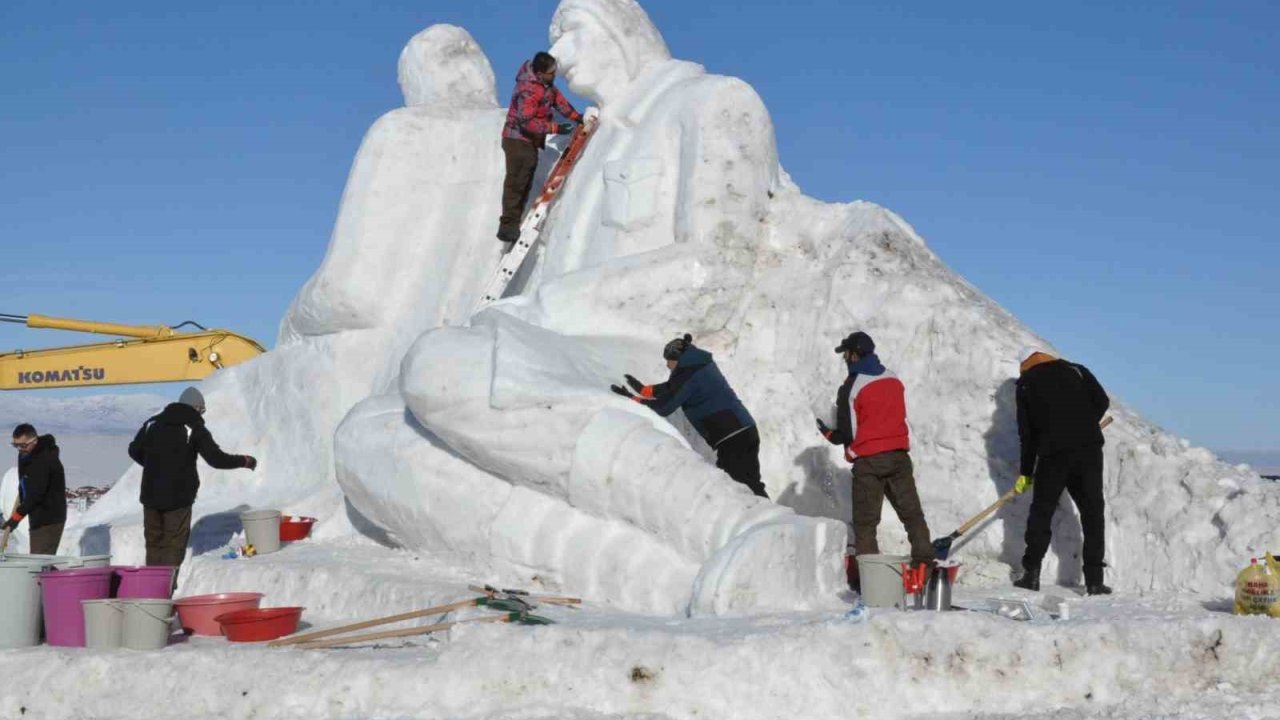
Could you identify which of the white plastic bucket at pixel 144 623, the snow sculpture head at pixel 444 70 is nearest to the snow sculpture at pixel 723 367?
the white plastic bucket at pixel 144 623

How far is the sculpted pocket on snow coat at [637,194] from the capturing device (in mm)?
10242

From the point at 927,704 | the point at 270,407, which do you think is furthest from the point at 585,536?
the point at 270,407

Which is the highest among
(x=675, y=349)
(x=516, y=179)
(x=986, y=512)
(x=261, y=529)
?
(x=516, y=179)

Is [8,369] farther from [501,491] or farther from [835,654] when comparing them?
[835,654]

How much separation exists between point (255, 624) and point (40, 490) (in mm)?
4098

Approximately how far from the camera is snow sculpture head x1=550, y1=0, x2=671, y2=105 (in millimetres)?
10930

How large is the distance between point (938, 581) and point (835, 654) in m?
1.18

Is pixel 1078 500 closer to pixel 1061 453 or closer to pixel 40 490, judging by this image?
pixel 1061 453

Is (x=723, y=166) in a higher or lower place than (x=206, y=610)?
higher

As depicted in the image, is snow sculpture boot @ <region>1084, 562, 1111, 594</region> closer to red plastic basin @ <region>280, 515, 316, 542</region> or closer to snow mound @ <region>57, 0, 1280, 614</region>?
snow mound @ <region>57, 0, 1280, 614</region>

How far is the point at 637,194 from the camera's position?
404 inches

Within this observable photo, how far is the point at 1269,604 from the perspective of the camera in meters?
6.56

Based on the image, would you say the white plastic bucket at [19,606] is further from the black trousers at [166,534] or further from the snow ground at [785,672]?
the black trousers at [166,534]

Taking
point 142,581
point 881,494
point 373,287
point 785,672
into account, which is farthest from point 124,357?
point 785,672
